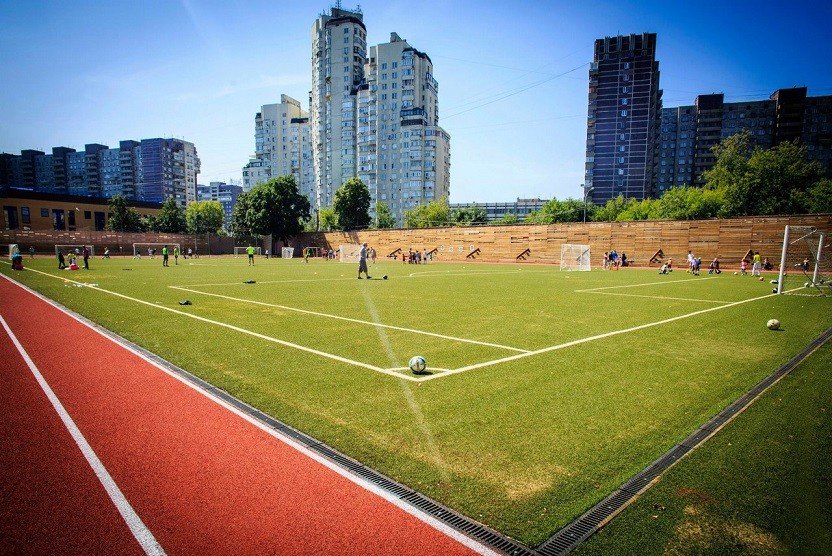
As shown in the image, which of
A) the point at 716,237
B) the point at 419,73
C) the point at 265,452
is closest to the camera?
the point at 265,452

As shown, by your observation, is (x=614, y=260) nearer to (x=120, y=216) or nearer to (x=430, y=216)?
(x=430, y=216)

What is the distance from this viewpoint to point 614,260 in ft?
132

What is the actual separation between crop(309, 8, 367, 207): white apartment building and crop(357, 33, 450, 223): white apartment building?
15.4 feet

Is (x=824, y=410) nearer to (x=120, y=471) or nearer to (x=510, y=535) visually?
(x=510, y=535)

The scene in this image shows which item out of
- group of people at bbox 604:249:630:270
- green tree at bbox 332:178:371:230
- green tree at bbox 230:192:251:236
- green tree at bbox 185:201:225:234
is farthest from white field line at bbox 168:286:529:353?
green tree at bbox 185:201:225:234

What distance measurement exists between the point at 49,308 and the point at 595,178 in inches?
5290

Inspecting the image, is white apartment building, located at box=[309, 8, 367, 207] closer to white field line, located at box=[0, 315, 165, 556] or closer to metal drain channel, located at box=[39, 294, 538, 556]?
white field line, located at box=[0, 315, 165, 556]

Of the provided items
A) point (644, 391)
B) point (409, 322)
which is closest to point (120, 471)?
point (644, 391)

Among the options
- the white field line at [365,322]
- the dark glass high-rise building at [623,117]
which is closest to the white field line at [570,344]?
the white field line at [365,322]

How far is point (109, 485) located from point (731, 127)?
6860 inches

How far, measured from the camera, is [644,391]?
5.94 metres

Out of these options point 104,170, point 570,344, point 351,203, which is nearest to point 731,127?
point 351,203

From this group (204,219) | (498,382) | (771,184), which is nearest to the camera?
(498,382)

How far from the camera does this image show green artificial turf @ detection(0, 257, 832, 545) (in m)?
3.74
